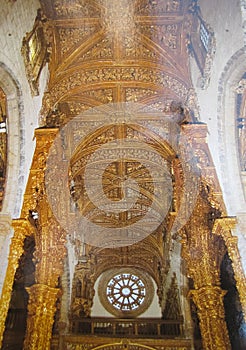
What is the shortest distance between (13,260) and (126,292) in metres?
12.7

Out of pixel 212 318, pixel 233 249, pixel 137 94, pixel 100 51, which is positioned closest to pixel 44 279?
pixel 212 318

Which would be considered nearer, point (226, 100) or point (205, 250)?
point (226, 100)

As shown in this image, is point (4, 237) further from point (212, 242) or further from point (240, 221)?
point (212, 242)

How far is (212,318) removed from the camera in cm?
757

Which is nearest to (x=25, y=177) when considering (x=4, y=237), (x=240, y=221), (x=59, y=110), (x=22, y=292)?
(x=4, y=237)

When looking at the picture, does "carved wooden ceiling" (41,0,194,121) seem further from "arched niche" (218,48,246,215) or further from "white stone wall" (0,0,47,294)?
"arched niche" (218,48,246,215)

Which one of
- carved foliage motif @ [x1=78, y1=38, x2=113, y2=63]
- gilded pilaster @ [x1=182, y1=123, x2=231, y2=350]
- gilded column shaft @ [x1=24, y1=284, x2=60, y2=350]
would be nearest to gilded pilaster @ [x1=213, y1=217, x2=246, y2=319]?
gilded pilaster @ [x1=182, y1=123, x2=231, y2=350]

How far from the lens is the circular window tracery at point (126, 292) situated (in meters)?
16.5

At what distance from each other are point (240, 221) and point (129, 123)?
5.31 m

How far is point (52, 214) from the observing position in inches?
387

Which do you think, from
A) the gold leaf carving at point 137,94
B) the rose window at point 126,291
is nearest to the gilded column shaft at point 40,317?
the gold leaf carving at point 137,94

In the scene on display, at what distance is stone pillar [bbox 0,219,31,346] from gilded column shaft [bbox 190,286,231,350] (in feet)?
15.4

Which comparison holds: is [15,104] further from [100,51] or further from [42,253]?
[42,253]

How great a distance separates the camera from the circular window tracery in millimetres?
16467
